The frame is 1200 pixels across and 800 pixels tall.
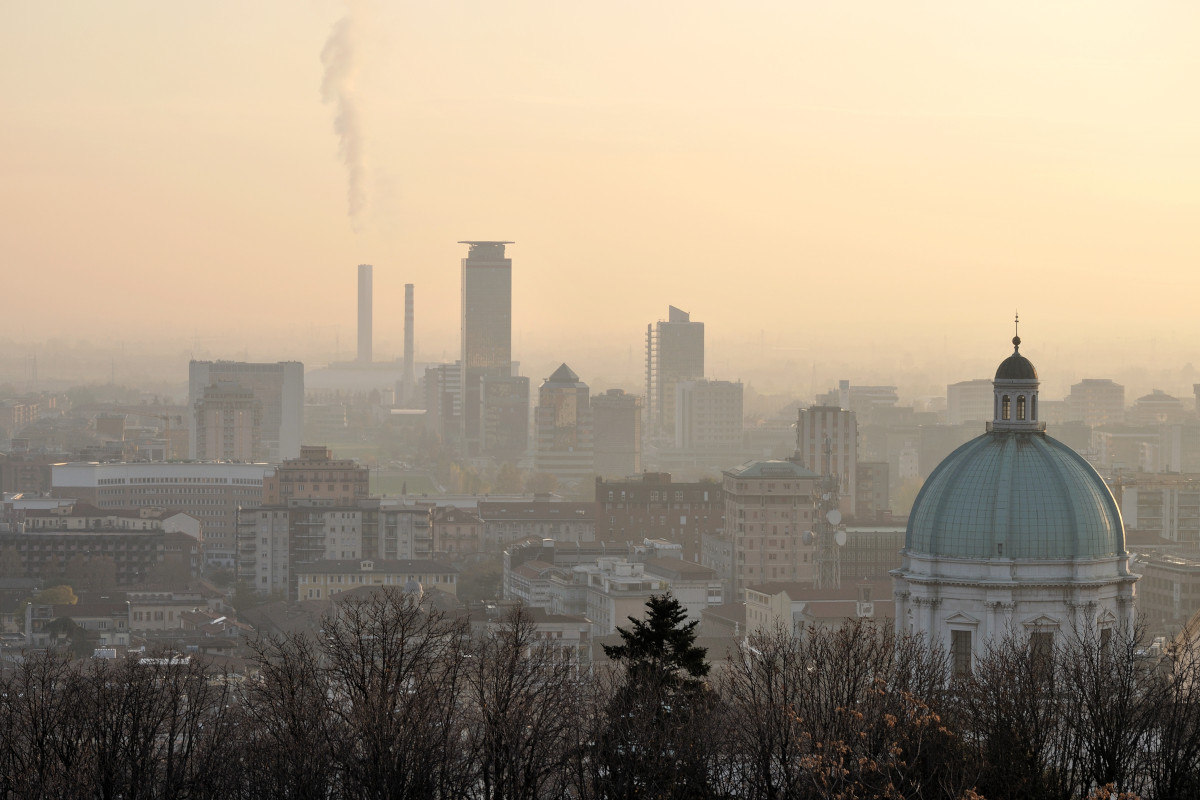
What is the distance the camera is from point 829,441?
125 meters

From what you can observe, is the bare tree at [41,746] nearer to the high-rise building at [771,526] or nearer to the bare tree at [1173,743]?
the bare tree at [1173,743]

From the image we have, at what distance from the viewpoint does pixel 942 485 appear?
1688 inches

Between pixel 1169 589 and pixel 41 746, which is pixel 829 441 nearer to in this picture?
pixel 1169 589

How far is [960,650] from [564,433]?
148m

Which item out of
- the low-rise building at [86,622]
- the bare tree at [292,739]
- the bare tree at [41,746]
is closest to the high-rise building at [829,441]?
the low-rise building at [86,622]

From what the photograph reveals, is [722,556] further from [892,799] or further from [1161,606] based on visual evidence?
[892,799]

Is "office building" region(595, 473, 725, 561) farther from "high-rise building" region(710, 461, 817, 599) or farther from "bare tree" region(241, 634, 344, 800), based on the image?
"bare tree" region(241, 634, 344, 800)

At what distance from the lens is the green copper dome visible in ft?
137

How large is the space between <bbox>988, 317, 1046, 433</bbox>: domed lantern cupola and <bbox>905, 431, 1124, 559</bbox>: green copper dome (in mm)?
199

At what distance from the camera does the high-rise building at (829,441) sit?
125250 millimetres

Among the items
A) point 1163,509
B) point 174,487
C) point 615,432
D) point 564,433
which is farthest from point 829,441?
point 615,432

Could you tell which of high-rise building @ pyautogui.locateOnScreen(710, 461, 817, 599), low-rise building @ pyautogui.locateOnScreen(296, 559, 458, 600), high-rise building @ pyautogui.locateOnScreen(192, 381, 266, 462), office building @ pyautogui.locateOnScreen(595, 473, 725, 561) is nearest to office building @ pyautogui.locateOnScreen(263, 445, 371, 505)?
office building @ pyautogui.locateOnScreen(595, 473, 725, 561)

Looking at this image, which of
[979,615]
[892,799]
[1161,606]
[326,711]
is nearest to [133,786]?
[326,711]

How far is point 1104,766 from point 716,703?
551cm
